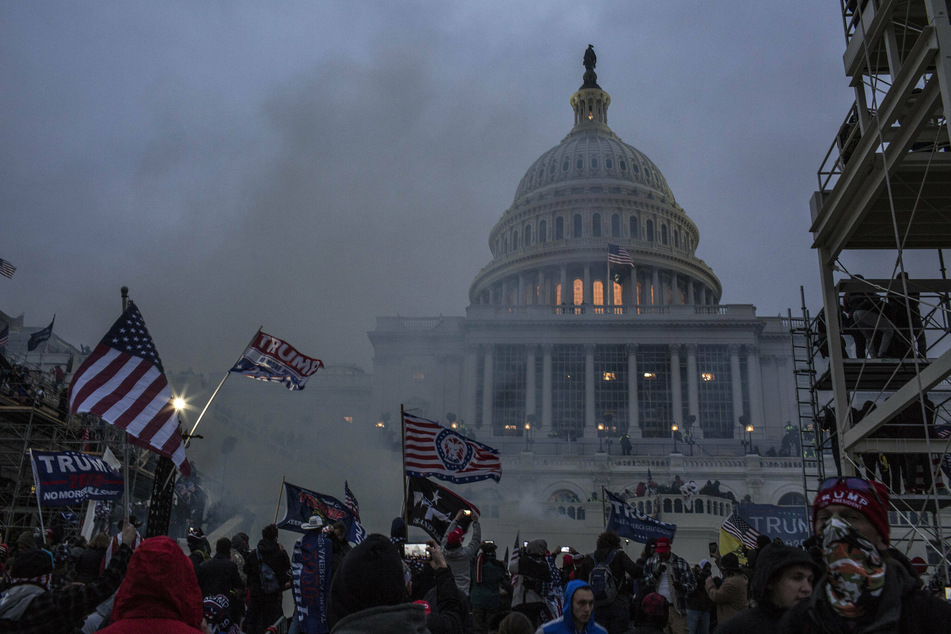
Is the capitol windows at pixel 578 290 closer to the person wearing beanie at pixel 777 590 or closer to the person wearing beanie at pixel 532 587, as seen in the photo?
the person wearing beanie at pixel 532 587

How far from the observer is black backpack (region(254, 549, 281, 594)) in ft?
33.3

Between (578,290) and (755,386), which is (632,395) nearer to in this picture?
(755,386)

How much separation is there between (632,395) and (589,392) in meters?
3.22

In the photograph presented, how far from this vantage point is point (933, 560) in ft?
83.8

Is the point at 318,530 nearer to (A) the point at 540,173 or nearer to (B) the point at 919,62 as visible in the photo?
(B) the point at 919,62

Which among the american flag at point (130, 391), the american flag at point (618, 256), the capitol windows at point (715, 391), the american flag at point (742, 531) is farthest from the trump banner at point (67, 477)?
the american flag at point (618, 256)

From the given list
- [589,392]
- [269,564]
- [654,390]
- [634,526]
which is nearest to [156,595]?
[269,564]

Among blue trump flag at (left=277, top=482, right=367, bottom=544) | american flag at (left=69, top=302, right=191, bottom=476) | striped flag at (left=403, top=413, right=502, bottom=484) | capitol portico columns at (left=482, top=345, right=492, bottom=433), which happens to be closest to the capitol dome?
capitol portico columns at (left=482, top=345, right=492, bottom=433)

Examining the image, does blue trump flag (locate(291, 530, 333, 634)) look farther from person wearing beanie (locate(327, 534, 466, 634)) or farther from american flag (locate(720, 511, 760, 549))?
american flag (locate(720, 511, 760, 549))

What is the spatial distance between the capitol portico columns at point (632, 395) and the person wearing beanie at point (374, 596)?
58435 mm

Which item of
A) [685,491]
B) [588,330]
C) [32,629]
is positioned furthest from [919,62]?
[588,330]

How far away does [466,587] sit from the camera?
24.2 feet

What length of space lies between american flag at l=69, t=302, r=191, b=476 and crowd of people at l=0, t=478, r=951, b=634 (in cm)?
137

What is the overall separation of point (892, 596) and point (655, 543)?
24.2 feet
